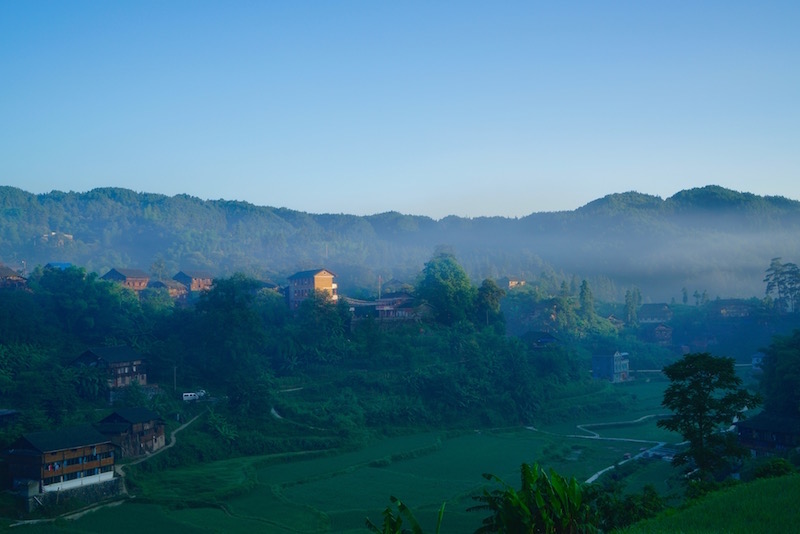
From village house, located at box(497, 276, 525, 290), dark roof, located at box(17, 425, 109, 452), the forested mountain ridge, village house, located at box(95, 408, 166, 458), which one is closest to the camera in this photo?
dark roof, located at box(17, 425, 109, 452)

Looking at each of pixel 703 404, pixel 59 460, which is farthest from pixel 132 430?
pixel 703 404

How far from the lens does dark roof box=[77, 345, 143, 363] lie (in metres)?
38.2

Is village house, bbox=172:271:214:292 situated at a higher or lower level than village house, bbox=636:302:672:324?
higher

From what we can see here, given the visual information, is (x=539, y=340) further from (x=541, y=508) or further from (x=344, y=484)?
(x=541, y=508)

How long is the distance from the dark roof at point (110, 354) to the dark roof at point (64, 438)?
9.54 metres

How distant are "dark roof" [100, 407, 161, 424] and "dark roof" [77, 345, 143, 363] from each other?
6176mm

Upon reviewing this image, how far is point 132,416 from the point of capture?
32.3m

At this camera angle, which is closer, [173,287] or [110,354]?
[110,354]

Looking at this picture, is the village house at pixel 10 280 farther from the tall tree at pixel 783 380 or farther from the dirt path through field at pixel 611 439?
the tall tree at pixel 783 380

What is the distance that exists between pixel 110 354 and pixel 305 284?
934 inches

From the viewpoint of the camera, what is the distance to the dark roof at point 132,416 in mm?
32031

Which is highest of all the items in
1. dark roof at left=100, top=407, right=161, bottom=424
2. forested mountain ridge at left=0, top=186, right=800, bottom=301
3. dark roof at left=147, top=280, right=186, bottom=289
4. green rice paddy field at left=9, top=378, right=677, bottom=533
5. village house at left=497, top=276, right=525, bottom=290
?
forested mountain ridge at left=0, top=186, right=800, bottom=301

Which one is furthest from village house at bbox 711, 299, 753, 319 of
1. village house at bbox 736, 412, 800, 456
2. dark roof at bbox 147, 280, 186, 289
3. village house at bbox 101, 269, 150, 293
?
village house at bbox 101, 269, 150, 293

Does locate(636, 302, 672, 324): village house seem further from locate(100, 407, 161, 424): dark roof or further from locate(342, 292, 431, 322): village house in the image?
locate(100, 407, 161, 424): dark roof
